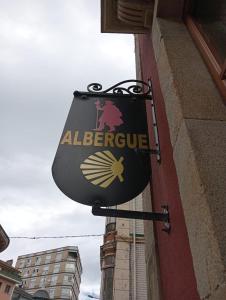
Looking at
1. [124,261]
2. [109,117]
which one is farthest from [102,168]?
[124,261]

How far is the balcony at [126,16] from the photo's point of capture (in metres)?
3.49

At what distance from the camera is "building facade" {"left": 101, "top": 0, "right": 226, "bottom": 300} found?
1.30 meters

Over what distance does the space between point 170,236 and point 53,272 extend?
83.1 metres

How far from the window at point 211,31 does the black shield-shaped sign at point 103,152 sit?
0.82m

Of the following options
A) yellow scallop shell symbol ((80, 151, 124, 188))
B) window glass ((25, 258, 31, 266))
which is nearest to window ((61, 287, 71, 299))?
window glass ((25, 258, 31, 266))

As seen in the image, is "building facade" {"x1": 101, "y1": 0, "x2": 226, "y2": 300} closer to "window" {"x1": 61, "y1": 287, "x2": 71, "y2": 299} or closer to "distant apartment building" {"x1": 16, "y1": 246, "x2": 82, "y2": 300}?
"window" {"x1": 61, "y1": 287, "x2": 71, "y2": 299}

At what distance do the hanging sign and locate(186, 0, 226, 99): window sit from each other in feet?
2.68

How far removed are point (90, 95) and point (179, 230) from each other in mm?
1776

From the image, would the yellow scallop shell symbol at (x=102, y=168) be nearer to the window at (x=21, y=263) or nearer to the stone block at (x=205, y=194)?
the stone block at (x=205, y=194)

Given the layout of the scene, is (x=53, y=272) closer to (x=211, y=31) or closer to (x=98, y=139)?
(x=98, y=139)

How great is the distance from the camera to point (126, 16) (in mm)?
3730

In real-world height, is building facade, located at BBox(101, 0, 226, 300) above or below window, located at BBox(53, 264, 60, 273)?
below

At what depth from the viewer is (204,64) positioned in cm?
241

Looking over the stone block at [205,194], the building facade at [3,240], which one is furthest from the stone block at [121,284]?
the stone block at [205,194]
